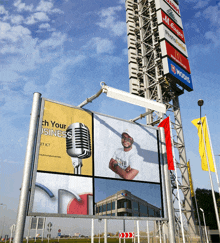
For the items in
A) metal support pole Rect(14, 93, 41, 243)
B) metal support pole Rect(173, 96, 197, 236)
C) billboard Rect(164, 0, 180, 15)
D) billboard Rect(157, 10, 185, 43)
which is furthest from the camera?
billboard Rect(164, 0, 180, 15)

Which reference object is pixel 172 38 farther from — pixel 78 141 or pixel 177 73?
pixel 78 141

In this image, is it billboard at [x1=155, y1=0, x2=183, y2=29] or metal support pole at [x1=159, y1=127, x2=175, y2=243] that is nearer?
metal support pole at [x1=159, y1=127, x2=175, y2=243]

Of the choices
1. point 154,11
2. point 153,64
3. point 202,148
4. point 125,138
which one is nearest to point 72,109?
point 125,138

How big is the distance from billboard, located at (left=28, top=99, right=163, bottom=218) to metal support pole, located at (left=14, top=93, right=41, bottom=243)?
290 mm

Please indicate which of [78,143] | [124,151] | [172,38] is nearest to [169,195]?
[124,151]

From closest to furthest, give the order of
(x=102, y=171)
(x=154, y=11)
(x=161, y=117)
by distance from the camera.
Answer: (x=102, y=171), (x=161, y=117), (x=154, y=11)

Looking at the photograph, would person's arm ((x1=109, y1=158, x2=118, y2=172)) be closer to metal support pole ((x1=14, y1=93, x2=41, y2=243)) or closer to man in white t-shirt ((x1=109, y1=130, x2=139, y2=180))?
man in white t-shirt ((x1=109, y1=130, x2=139, y2=180))

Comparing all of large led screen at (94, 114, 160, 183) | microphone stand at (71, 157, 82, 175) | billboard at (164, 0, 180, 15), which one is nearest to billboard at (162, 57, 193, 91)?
billboard at (164, 0, 180, 15)

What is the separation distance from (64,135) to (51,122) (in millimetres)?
929

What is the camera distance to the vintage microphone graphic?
465 inches

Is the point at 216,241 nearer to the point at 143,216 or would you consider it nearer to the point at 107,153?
the point at 143,216

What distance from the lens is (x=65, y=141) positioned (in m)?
11.9

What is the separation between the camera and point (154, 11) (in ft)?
133

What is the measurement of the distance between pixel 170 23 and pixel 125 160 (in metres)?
32.7
